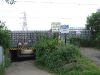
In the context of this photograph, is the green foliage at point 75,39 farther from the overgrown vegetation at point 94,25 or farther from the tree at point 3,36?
the tree at point 3,36

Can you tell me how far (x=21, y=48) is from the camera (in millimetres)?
40406

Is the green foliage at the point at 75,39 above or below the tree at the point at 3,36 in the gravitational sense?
below

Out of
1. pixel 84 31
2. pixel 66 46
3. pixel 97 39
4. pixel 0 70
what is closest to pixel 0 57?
pixel 0 70

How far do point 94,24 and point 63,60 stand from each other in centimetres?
2378

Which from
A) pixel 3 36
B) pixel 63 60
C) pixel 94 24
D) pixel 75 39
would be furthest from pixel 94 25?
pixel 63 60

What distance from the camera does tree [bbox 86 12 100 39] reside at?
49006 millimetres

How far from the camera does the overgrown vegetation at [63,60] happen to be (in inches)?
918

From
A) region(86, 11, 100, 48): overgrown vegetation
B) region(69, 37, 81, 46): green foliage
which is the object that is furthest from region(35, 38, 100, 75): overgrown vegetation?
region(86, 11, 100, 48): overgrown vegetation

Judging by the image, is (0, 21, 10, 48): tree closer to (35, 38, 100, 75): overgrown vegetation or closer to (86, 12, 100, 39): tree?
(35, 38, 100, 75): overgrown vegetation

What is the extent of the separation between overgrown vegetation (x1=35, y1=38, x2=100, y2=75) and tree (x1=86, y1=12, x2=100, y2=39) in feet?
56.9

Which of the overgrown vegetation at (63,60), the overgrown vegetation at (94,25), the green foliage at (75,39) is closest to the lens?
the overgrown vegetation at (63,60)

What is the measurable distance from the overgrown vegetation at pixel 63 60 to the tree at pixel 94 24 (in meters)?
17.3

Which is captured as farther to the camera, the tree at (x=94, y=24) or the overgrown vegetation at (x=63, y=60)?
the tree at (x=94, y=24)

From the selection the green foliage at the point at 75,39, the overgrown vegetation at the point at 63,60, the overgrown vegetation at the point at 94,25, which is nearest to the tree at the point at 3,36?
the overgrown vegetation at the point at 63,60
